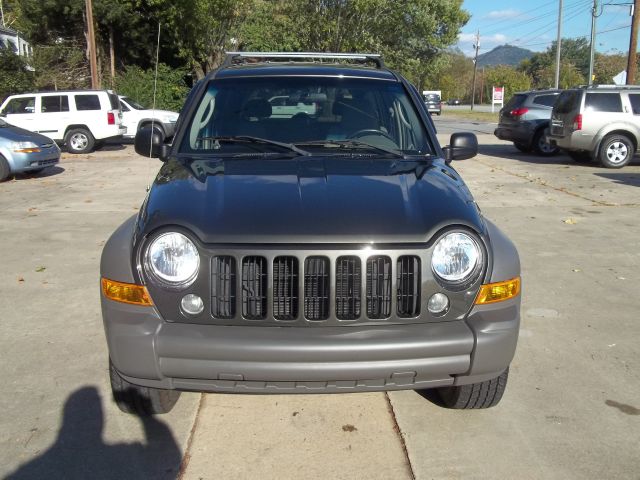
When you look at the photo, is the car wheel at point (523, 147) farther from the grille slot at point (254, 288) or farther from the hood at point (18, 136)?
the grille slot at point (254, 288)

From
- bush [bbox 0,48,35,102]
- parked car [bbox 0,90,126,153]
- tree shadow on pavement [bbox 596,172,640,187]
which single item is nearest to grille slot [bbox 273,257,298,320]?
tree shadow on pavement [bbox 596,172,640,187]

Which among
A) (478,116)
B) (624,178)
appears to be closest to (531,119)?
(624,178)

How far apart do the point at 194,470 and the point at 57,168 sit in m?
13.8

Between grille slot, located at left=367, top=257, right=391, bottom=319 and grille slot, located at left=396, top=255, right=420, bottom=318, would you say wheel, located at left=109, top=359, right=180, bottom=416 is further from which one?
grille slot, located at left=396, top=255, right=420, bottom=318

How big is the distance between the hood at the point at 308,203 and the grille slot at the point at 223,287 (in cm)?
10

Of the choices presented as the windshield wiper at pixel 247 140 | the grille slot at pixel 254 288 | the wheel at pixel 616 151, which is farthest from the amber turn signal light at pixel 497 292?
the wheel at pixel 616 151

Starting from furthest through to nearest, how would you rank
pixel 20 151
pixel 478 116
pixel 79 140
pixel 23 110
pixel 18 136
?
pixel 478 116 → pixel 79 140 → pixel 23 110 → pixel 18 136 → pixel 20 151

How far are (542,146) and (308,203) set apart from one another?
16.0m

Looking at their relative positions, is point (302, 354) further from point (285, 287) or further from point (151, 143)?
point (151, 143)

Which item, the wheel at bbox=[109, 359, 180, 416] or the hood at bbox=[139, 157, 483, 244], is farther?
the wheel at bbox=[109, 359, 180, 416]

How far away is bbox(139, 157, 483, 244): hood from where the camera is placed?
9.02 feet

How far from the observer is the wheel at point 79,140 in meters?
18.6

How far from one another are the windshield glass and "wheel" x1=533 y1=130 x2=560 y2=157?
14116mm

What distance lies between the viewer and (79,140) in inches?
736
